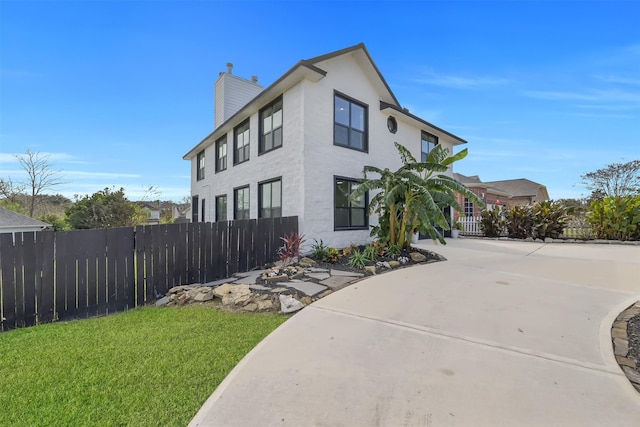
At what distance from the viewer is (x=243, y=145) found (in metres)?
13.0

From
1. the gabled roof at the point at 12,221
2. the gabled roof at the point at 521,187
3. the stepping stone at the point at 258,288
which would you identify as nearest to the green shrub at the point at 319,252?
the stepping stone at the point at 258,288

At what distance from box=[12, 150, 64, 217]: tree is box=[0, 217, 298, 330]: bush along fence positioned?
1842cm

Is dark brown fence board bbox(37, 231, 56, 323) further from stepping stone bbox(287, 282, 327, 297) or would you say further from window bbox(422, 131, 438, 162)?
window bbox(422, 131, 438, 162)

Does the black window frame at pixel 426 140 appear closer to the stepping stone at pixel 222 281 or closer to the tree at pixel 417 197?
the tree at pixel 417 197

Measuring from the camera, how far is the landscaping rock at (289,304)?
15.0ft

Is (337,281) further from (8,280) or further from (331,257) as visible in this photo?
(8,280)

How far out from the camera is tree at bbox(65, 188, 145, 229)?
17.3 m

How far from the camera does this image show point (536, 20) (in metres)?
8.16

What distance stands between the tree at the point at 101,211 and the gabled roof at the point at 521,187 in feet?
128

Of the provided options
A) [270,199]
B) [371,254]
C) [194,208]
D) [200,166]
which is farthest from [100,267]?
[194,208]

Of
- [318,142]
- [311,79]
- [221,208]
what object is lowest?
[221,208]

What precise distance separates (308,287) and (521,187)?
127 ft

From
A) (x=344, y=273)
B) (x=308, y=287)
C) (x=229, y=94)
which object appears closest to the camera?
(x=308, y=287)

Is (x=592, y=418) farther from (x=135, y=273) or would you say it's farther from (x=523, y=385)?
(x=135, y=273)
